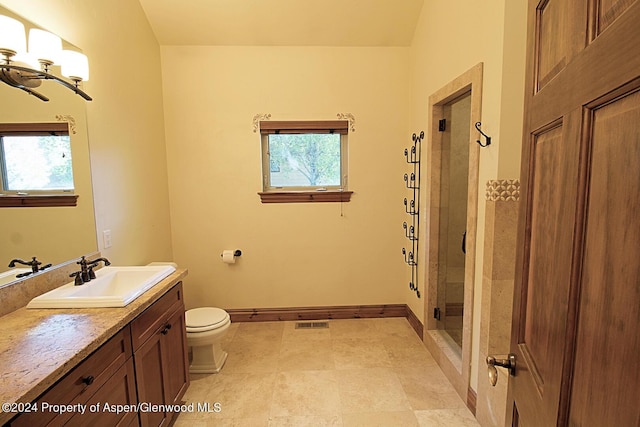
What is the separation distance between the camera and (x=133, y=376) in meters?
1.42

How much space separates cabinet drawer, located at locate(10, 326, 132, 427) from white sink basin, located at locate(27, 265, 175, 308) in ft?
0.63

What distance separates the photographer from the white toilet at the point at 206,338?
7.33 ft

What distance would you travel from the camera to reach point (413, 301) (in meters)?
3.00

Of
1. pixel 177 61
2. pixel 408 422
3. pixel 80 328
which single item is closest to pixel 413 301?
pixel 408 422

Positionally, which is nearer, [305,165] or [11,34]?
[11,34]

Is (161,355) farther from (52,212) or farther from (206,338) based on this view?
(52,212)

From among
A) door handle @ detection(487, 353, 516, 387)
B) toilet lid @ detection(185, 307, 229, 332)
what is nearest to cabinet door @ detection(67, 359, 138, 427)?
toilet lid @ detection(185, 307, 229, 332)

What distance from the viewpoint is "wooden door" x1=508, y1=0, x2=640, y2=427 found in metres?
0.44

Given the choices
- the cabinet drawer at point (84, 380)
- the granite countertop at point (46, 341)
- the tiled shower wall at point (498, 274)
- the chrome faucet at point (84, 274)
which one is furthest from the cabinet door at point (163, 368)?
the tiled shower wall at point (498, 274)

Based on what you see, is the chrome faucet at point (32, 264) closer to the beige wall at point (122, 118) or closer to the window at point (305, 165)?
the beige wall at point (122, 118)

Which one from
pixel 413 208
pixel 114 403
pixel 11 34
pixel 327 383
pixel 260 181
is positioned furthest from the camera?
pixel 260 181

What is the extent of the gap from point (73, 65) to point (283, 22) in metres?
1.71

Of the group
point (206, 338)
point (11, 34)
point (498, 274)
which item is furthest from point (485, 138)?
point (11, 34)

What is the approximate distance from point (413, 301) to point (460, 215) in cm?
95
